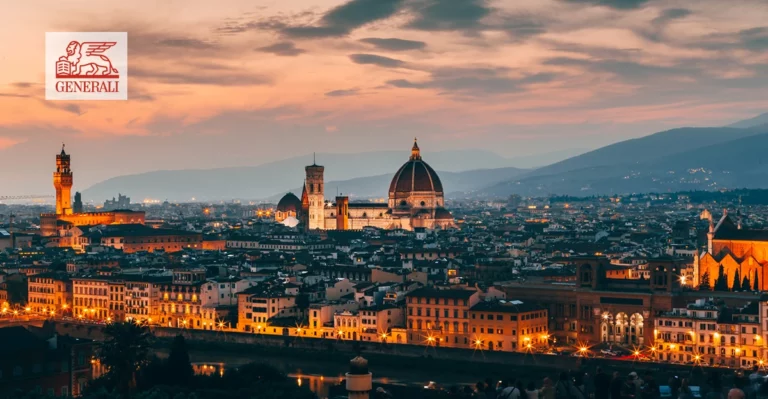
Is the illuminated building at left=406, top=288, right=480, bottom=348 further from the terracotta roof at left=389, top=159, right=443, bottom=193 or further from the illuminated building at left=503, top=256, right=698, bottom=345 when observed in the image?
the terracotta roof at left=389, top=159, right=443, bottom=193

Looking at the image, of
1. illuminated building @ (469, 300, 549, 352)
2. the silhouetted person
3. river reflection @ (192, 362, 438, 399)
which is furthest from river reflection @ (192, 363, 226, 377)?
the silhouetted person

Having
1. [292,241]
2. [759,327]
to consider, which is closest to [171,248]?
[292,241]

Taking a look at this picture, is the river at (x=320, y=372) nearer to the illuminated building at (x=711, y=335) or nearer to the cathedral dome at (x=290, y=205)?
the illuminated building at (x=711, y=335)

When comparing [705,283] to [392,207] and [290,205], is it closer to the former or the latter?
[392,207]

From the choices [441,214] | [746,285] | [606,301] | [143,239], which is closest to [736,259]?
[746,285]

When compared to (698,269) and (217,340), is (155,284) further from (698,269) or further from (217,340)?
(698,269)

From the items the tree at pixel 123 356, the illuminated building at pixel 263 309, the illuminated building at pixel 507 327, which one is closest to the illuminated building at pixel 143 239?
the illuminated building at pixel 263 309

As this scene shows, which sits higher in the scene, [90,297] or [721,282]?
[721,282]
